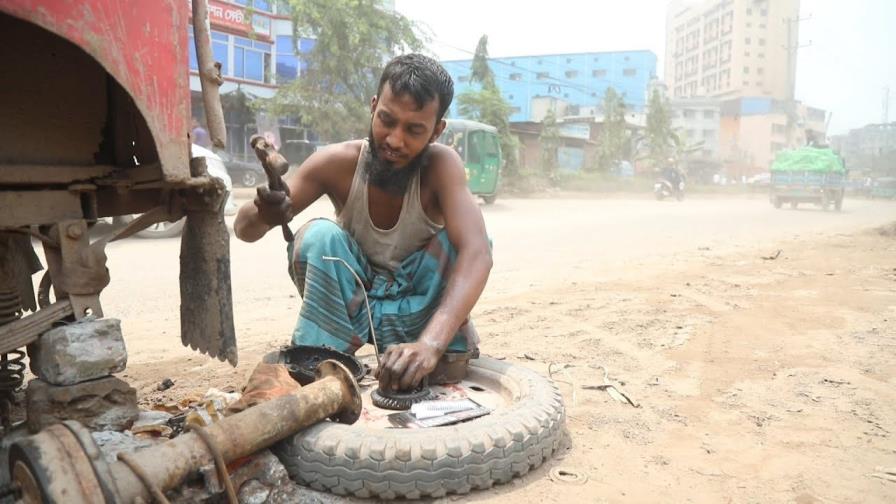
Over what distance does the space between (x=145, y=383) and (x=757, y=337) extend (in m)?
3.30

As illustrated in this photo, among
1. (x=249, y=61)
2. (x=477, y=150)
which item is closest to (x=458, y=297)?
(x=477, y=150)

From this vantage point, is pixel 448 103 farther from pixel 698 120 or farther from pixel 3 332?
pixel 698 120

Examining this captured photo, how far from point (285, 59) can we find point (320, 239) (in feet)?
83.2

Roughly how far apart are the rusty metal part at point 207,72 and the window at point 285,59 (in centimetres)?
2438

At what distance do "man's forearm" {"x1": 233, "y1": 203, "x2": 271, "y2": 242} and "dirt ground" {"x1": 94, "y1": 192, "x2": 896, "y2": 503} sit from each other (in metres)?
0.71

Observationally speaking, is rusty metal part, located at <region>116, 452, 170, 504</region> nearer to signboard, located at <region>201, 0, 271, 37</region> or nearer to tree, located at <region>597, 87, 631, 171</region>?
signboard, located at <region>201, 0, 271, 37</region>

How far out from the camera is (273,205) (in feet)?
7.90

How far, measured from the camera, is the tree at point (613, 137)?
104 ft

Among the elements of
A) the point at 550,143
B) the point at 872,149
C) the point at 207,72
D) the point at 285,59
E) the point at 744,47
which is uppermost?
the point at 744,47

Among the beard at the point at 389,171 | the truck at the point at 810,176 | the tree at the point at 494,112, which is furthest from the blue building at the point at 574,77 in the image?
the beard at the point at 389,171

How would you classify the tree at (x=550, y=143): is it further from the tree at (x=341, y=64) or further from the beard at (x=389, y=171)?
the beard at (x=389, y=171)

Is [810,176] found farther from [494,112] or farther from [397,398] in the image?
[397,398]

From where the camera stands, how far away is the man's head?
8.21 ft

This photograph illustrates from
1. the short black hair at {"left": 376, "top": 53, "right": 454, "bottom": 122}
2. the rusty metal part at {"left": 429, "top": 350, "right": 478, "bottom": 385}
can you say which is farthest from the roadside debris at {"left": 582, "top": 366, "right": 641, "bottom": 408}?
the short black hair at {"left": 376, "top": 53, "right": 454, "bottom": 122}
